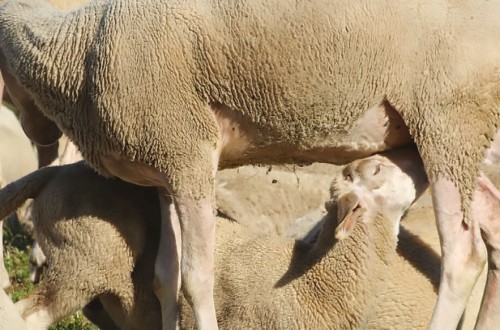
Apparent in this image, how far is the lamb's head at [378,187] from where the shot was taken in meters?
6.40

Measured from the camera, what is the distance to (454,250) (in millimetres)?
6457

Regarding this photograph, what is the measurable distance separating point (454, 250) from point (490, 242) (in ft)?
0.92

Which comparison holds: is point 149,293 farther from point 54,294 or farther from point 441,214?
point 441,214

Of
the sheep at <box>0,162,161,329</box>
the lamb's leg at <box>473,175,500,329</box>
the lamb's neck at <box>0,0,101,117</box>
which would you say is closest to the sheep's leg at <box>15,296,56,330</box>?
the sheep at <box>0,162,161,329</box>

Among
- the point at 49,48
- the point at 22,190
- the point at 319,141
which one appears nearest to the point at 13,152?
the point at 22,190

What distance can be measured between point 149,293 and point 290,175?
2.19 metres

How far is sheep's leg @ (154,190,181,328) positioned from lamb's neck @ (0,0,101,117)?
710 mm

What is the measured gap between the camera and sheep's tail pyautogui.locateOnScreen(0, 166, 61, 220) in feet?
22.4

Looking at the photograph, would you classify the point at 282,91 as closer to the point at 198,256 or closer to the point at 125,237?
the point at 198,256

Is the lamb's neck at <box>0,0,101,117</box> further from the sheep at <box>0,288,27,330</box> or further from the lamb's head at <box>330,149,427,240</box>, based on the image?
the lamb's head at <box>330,149,427,240</box>

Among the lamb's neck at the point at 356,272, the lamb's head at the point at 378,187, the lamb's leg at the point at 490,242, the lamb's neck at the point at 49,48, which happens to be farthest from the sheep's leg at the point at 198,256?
the lamb's leg at the point at 490,242

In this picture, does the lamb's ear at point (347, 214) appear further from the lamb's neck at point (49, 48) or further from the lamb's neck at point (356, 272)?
the lamb's neck at point (49, 48)

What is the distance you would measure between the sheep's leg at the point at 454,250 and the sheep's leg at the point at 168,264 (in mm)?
1277

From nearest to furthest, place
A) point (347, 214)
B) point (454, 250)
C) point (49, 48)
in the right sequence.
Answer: point (347, 214) < point (454, 250) < point (49, 48)
